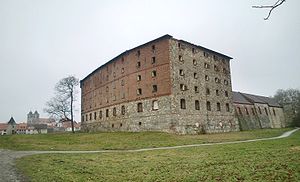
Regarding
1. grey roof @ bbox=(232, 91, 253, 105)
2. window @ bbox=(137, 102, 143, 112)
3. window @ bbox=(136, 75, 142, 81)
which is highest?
window @ bbox=(136, 75, 142, 81)

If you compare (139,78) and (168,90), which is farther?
(139,78)

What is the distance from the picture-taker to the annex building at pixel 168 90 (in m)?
36.8

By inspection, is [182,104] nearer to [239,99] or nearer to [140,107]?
[140,107]

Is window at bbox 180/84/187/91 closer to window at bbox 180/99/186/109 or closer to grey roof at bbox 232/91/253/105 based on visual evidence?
window at bbox 180/99/186/109

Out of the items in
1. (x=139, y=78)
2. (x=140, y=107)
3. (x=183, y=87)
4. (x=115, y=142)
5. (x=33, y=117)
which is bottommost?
(x=115, y=142)

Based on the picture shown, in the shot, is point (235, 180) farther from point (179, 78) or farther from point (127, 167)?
point (179, 78)

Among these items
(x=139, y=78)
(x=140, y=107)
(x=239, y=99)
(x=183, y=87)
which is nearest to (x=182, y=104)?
(x=183, y=87)

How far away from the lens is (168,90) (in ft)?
119

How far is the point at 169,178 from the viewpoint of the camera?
9359 mm

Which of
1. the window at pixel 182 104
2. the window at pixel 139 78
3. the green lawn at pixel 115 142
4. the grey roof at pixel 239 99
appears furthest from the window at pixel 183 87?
the grey roof at pixel 239 99

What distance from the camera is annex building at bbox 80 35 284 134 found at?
3675cm

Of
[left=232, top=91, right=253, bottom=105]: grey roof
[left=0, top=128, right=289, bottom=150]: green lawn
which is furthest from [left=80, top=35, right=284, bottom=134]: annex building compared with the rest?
[left=232, top=91, right=253, bottom=105]: grey roof

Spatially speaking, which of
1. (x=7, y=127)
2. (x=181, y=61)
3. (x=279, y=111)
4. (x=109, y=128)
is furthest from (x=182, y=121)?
(x=7, y=127)

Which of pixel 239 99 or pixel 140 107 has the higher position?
pixel 239 99
